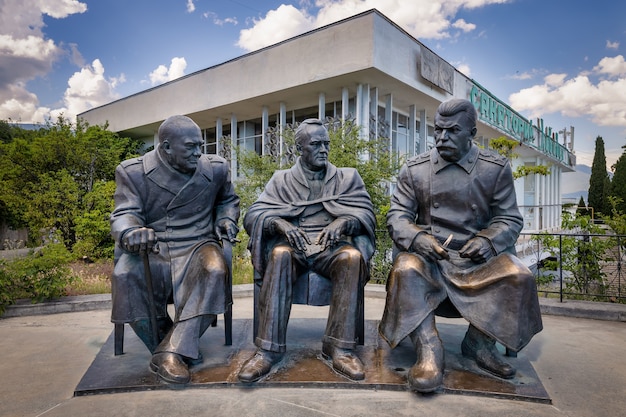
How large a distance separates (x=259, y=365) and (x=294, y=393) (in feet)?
1.04

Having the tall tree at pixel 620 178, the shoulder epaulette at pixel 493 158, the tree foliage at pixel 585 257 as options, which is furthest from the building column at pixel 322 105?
the tall tree at pixel 620 178

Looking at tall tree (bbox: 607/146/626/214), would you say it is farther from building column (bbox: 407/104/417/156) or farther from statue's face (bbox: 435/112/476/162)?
statue's face (bbox: 435/112/476/162)

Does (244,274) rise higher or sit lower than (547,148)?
lower

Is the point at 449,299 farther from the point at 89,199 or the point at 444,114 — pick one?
the point at 89,199

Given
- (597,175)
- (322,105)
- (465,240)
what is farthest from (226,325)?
(597,175)

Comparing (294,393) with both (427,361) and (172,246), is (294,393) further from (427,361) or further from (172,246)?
(172,246)

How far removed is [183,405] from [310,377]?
0.82 m

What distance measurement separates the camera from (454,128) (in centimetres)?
324

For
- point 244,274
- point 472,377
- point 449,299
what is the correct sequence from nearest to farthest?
point 472,377, point 449,299, point 244,274

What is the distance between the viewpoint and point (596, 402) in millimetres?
2793

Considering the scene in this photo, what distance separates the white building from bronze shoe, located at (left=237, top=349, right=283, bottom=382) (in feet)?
32.2

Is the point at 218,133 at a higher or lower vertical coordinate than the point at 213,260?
higher

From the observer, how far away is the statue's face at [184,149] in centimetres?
329

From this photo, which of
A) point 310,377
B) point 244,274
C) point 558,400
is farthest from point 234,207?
point 244,274
